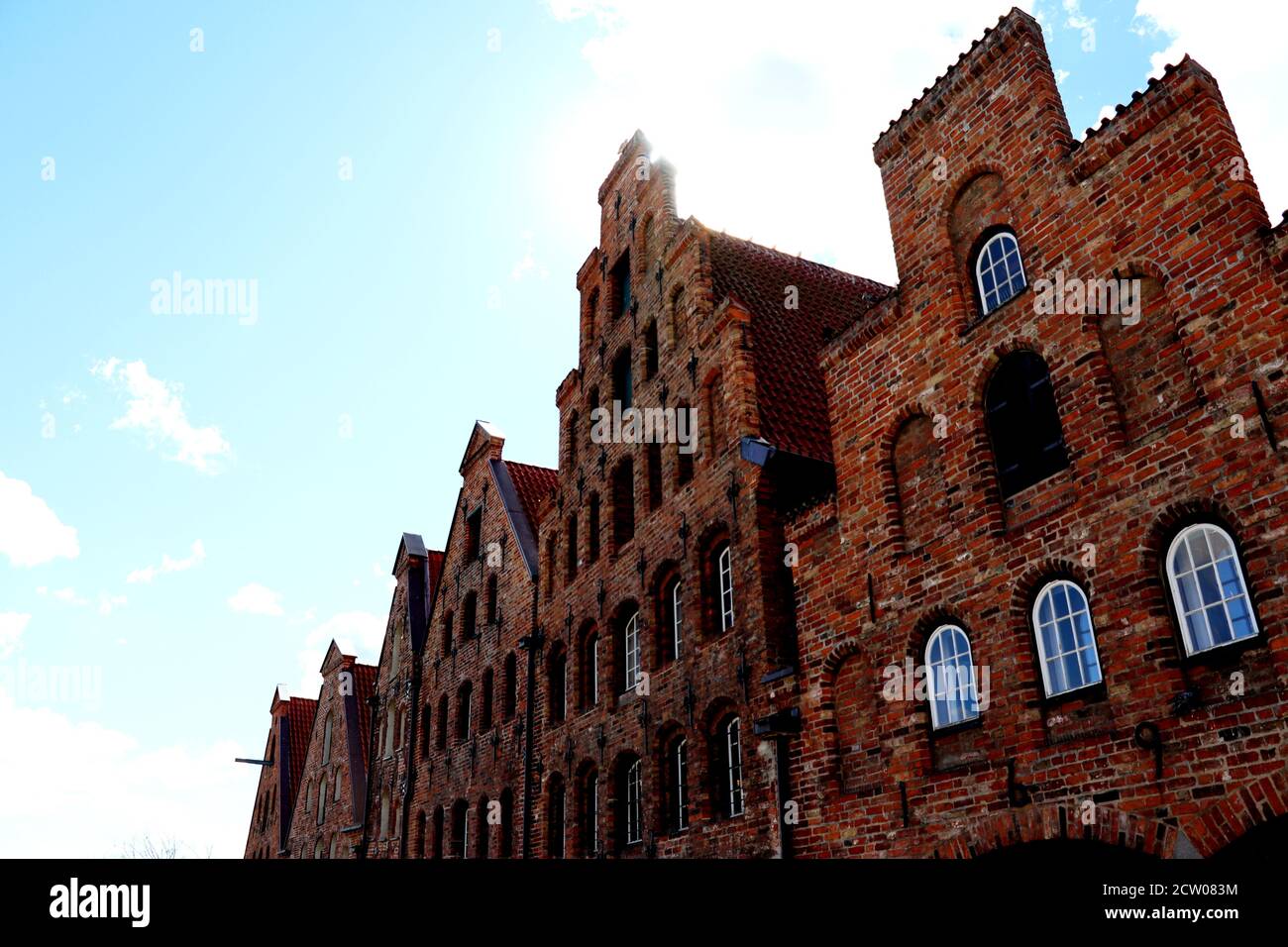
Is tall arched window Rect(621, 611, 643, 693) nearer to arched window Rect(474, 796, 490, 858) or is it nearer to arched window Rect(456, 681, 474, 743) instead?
arched window Rect(474, 796, 490, 858)

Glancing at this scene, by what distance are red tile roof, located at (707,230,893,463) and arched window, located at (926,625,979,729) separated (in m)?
4.42

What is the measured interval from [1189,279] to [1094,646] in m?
3.16

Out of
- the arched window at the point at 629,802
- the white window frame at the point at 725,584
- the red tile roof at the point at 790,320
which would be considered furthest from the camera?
the arched window at the point at 629,802

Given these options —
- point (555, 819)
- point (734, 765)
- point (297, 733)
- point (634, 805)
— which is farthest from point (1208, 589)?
point (297, 733)

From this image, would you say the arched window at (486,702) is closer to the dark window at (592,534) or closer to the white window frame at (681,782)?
the dark window at (592,534)

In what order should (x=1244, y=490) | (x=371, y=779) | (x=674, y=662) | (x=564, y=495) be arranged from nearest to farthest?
(x=1244, y=490), (x=674, y=662), (x=564, y=495), (x=371, y=779)

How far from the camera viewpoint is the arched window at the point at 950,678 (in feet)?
31.9

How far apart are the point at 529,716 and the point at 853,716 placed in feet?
34.2

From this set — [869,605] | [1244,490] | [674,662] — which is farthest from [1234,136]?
[674,662]

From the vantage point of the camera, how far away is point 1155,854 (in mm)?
7566

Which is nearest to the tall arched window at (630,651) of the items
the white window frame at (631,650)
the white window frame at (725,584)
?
the white window frame at (631,650)

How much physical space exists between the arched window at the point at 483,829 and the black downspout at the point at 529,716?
2111 millimetres

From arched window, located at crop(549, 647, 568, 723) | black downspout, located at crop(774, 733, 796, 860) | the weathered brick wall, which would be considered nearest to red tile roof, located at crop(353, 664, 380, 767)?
arched window, located at crop(549, 647, 568, 723)
